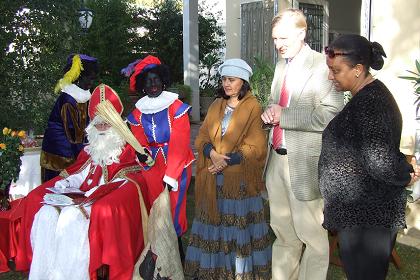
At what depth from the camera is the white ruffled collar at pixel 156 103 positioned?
391 centimetres

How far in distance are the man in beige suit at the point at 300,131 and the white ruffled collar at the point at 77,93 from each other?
6.57 feet

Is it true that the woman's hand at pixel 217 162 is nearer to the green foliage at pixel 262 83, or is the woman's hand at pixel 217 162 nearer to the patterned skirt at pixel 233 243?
the patterned skirt at pixel 233 243

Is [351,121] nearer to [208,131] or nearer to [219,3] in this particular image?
[208,131]

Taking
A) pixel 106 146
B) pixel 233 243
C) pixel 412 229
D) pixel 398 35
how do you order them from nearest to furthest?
pixel 233 243
pixel 106 146
pixel 412 229
pixel 398 35

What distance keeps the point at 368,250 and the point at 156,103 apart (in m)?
2.12

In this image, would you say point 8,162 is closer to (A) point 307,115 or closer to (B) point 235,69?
(B) point 235,69

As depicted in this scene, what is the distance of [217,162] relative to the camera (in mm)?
3463

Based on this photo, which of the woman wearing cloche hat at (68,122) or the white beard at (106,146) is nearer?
the white beard at (106,146)

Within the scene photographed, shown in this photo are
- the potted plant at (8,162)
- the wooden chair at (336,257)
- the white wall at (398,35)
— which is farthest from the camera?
the white wall at (398,35)

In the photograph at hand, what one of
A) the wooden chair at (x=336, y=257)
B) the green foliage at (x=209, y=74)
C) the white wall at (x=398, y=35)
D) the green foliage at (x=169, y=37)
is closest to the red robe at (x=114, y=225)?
the wooden chair at (x=336, y=257)

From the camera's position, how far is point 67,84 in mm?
4484

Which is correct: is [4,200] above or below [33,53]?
below

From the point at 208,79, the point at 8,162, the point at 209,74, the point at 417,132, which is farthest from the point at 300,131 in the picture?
the point at 209,74

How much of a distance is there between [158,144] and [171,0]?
13225 millimetres
